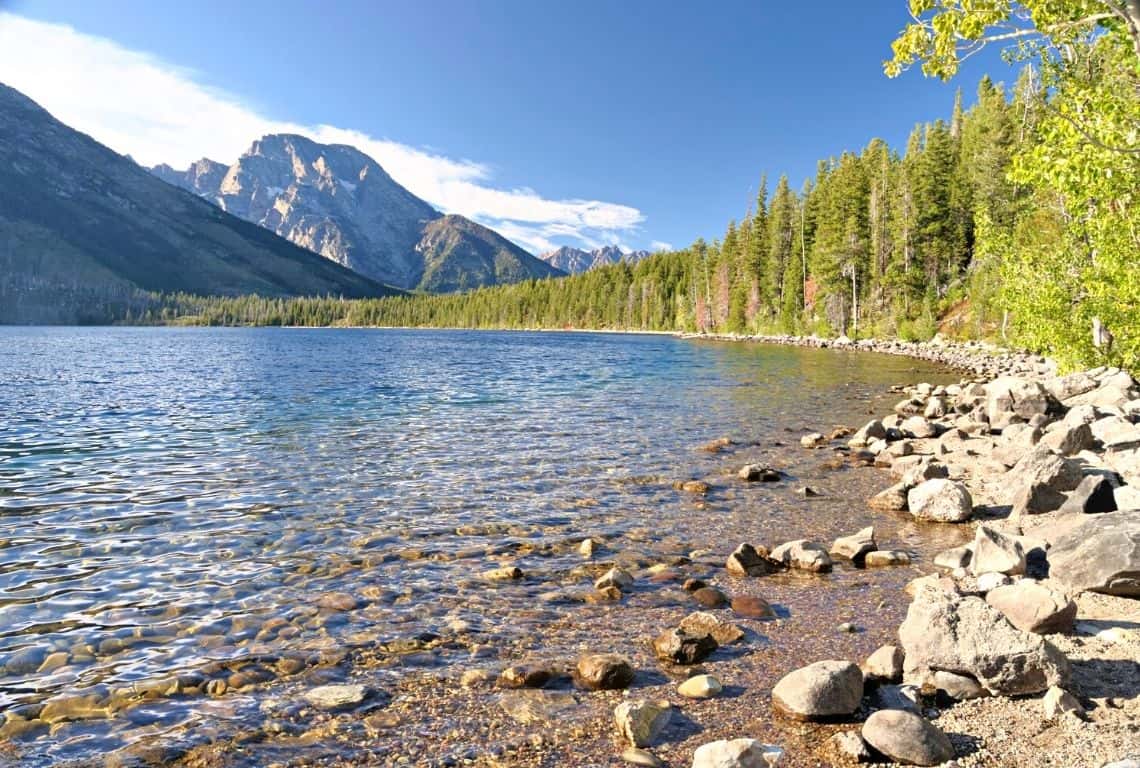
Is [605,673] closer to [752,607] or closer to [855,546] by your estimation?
[752,607]

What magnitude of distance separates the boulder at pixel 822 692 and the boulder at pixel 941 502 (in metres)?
7.62

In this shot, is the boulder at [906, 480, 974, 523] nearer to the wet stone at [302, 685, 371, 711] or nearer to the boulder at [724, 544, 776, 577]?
the boulder at [724, 544, 776, 577]

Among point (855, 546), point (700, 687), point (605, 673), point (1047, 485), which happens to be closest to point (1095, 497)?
point (1047, 485)

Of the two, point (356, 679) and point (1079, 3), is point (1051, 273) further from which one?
point (356, 679)

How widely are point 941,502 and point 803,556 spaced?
4.19m

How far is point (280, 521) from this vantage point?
12.7 m

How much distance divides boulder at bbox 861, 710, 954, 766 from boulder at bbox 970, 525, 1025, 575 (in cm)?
451

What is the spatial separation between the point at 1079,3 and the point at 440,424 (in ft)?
70.8

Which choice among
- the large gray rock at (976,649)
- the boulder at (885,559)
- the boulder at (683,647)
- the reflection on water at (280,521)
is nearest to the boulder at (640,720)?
the boulder at (683,647)

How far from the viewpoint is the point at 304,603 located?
8945 millimetres

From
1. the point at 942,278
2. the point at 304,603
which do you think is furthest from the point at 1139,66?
the point at 942,278

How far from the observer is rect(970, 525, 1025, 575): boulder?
29.1 feet

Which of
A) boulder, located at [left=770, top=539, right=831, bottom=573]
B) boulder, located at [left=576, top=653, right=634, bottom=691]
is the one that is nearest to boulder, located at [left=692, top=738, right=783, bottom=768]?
boulder, located at [left=576, top=653, right=634, bottom=691]

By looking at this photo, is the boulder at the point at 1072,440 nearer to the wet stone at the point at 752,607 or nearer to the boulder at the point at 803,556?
the boulder at the point at 803,556
